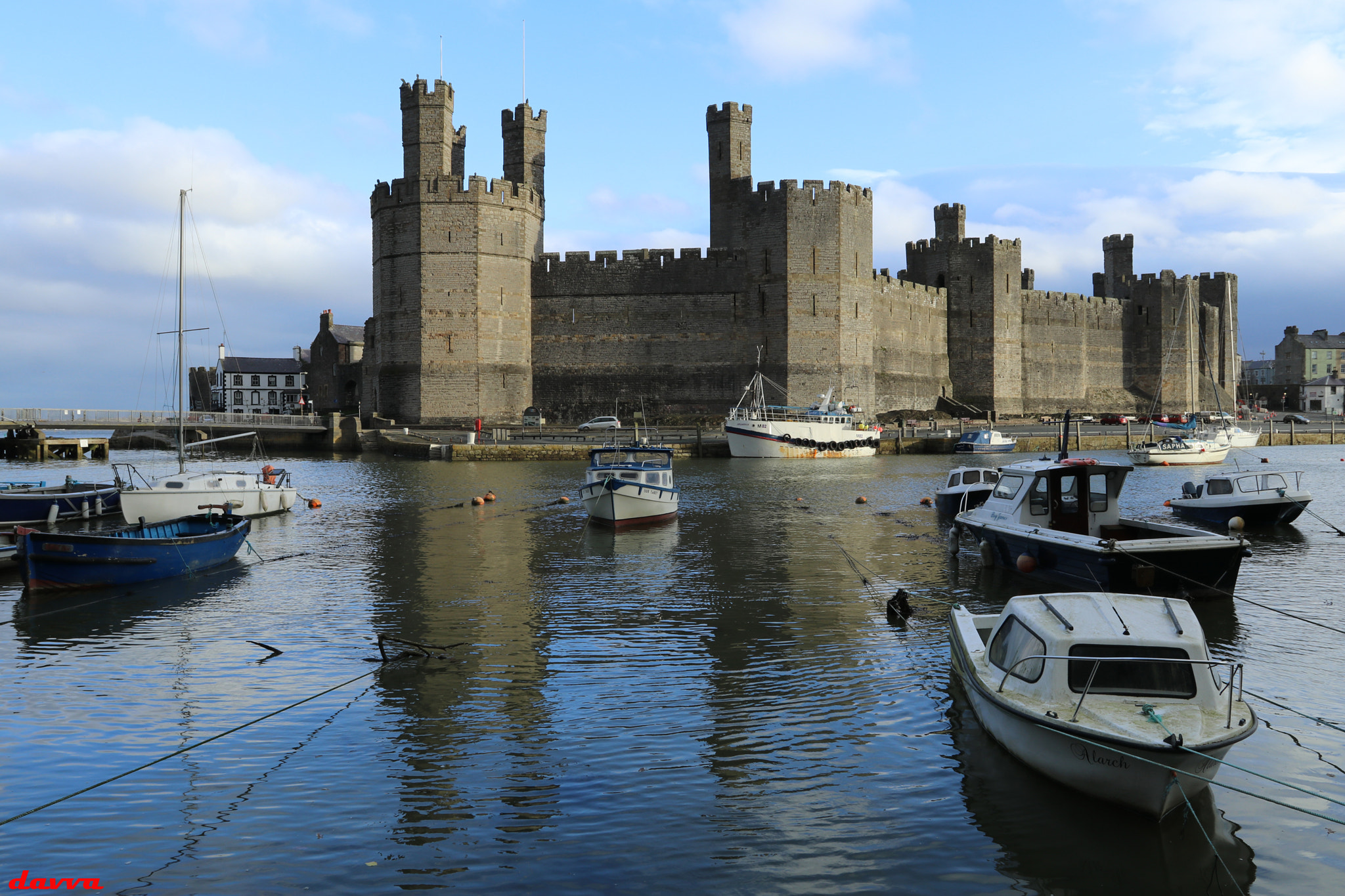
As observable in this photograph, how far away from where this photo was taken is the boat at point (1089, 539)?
42.3ft

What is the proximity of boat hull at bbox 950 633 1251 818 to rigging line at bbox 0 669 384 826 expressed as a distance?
1.13m

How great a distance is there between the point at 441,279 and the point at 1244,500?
38406 millimetres

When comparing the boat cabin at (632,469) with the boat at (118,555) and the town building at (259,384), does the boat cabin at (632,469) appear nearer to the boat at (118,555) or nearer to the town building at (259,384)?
the boat at (118,555)

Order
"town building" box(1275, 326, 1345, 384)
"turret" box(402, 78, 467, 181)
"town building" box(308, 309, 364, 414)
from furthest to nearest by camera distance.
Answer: "town building" box(1275, 326, 1345, 384), "town building" box(308, 309, 364, 414), "turret" box(402, 78, 467, 181)

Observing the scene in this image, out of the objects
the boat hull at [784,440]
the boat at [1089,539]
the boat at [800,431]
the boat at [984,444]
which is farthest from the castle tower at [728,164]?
the boat at [1089,539]

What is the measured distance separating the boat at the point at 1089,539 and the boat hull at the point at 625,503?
26.0ft

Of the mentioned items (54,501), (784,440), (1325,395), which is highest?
(1325,395)

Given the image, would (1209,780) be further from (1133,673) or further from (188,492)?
(188,492)

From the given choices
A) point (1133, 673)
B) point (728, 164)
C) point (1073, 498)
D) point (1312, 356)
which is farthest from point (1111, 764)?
point (1312, 356)

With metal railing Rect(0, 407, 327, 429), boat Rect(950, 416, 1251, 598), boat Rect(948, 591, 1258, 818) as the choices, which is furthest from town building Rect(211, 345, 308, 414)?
boat Rect(948, 591, 1258, 818)

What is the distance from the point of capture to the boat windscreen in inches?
285

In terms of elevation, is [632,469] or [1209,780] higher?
[632,469]

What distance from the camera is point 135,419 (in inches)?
2060

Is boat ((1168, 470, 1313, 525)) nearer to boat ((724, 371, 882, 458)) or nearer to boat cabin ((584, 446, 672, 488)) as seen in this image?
boat cabin ((584, 446, 672, 488))
